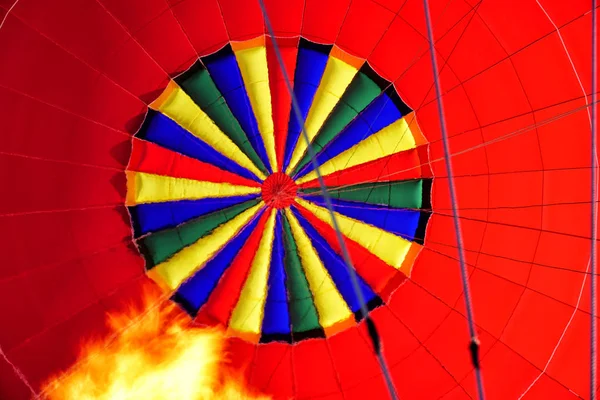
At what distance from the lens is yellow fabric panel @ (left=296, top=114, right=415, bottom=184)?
385cm

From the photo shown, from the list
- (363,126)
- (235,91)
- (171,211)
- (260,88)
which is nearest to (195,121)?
(235,91)

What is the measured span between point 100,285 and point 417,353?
2315 millimetres

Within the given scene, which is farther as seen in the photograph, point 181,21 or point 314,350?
point 314,350

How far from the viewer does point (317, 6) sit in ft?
11.9

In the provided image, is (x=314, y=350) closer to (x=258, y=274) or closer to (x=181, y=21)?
(x=258, y=274)

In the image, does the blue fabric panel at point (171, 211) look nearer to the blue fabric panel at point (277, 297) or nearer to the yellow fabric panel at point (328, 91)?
the blue fabric panel at point (277, 297)

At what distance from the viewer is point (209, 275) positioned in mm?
3945

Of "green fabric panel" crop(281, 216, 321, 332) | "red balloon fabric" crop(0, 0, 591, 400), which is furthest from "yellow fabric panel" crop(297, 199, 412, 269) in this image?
"green fabric panel" crop(281, 216, 321, 332)

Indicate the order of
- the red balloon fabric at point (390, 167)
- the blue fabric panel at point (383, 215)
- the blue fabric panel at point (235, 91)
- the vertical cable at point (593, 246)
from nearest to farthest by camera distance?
the vertical cable at point (593, 246) → the red balloon fabric at point (390, 167) → the blue fabric panel at point (235, 91) → the blue fabric panel at point (383, 215)

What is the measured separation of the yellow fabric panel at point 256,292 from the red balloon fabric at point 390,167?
4.8 inches

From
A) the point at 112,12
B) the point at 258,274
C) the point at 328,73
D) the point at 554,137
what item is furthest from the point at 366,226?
the point at 112,12

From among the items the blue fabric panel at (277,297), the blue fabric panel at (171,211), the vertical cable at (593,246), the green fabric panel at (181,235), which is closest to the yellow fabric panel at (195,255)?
the green fabric panel at (181,235)

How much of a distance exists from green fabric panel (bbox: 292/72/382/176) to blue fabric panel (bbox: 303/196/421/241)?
424mm

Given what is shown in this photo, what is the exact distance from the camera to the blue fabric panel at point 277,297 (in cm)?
394
